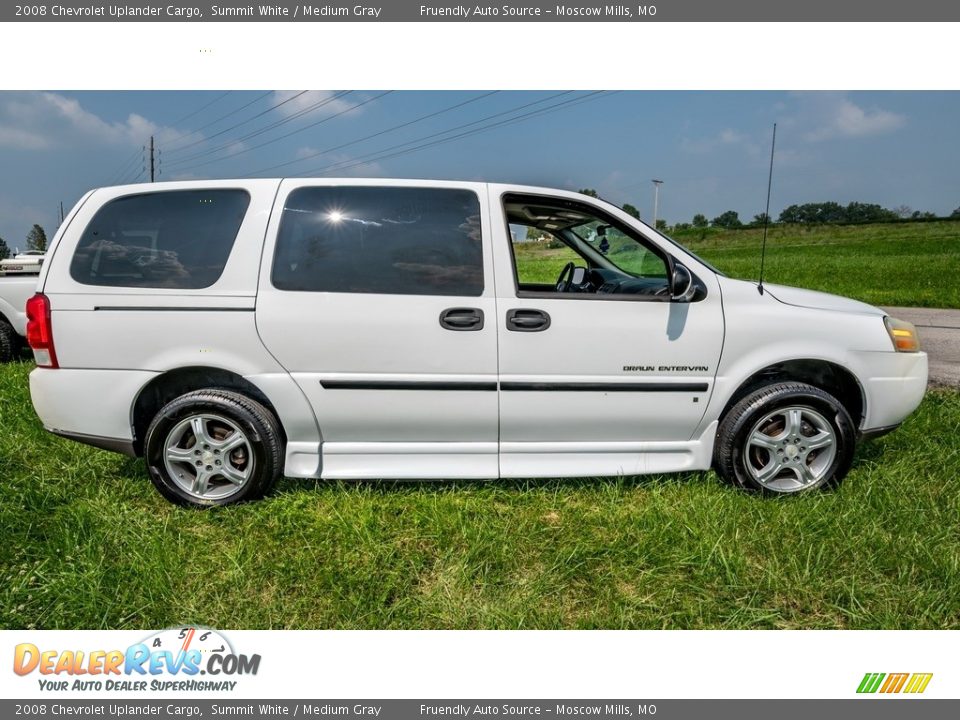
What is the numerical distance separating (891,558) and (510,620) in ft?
5.94

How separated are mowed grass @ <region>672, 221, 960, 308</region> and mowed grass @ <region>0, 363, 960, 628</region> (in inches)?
330

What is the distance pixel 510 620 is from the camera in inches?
90.2

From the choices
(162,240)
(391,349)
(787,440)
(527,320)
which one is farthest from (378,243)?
(787,440)

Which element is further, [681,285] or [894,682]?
[681,285]

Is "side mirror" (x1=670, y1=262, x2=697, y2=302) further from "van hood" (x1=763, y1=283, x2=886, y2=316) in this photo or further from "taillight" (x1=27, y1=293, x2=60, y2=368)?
"taillight" (x1=27, y1=293, x2=60, y2=368)

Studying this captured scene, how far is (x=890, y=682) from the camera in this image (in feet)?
7.11

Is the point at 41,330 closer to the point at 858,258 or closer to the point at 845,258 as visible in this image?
the point at 858,258

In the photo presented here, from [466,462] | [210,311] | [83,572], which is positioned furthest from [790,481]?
[83,572]

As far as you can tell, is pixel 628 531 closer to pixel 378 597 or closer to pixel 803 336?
pixel 378 597

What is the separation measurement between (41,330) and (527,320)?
2.54m

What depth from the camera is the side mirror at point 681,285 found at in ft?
9.94

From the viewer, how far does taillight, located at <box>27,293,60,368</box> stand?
9.88 feet

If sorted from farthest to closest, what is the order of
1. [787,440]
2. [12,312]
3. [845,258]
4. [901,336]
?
[845,258] < [12,312] < [901,336] < [787,440]

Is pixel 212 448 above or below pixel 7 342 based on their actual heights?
above
